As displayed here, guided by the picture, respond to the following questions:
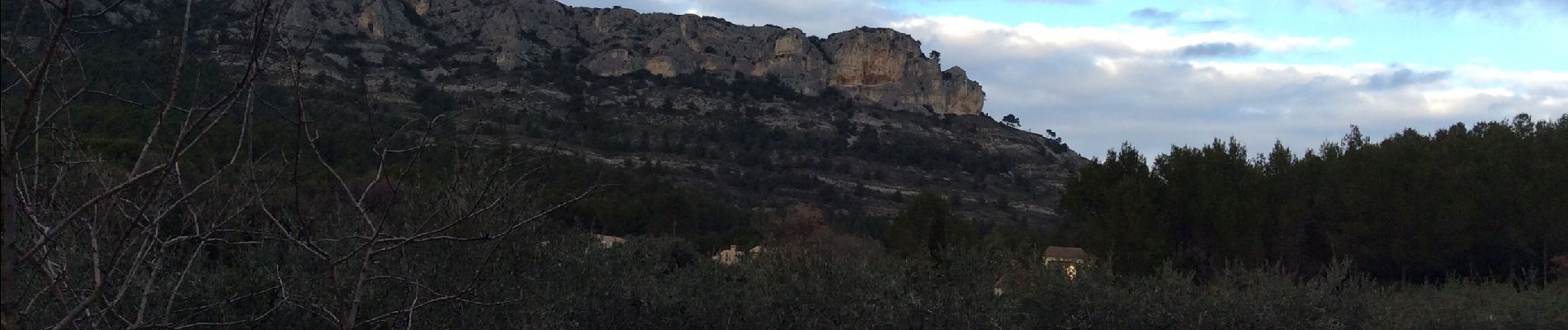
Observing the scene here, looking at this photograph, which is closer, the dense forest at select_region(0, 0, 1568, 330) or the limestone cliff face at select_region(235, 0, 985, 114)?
the dense forest at select_region(0, 0, 1568, 330)

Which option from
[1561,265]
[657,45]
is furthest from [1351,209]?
[657,45]

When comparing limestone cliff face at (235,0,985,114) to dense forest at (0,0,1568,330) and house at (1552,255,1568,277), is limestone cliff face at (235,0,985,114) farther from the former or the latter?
house at (1552,255,1568,277)

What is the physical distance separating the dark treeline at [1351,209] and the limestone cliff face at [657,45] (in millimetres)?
38975

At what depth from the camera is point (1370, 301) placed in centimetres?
988

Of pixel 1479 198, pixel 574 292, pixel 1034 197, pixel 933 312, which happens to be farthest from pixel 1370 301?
pixel 1034 197

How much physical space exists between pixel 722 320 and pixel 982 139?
5263 cm

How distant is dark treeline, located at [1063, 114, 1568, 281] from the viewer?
2034 cm

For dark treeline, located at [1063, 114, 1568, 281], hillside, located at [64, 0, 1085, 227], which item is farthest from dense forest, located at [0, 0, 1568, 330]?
hillside, located at [64, 0, 1085, 227]

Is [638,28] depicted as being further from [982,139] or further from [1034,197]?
[1034,197]

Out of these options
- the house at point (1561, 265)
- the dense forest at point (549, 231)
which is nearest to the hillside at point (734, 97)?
the dense forest at point (549, 231)

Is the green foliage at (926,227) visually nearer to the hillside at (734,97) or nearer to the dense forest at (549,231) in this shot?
the dense forest at (549,231)

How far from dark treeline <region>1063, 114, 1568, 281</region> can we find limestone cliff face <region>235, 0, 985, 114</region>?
39.0m

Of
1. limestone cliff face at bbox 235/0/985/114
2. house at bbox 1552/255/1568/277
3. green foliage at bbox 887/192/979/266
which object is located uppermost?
limestone cliff face at bbox 235/0/985/114

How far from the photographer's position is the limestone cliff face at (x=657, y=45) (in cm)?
5712
